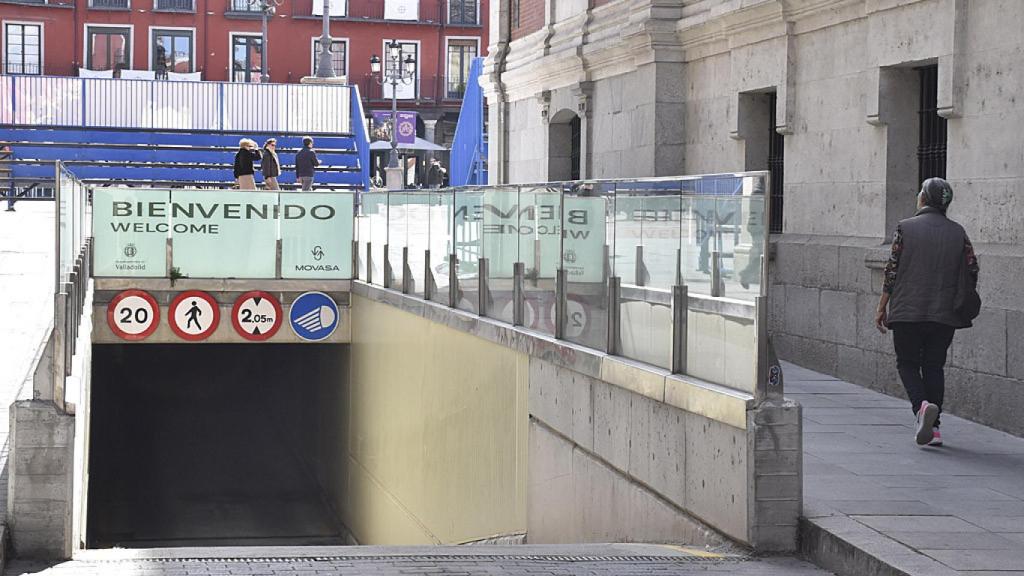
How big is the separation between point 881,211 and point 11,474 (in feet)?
26.3

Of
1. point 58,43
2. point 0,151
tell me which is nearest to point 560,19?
point 0,151

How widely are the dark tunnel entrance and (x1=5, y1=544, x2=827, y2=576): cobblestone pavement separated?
16.2 metres

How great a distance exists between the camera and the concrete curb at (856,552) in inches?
281

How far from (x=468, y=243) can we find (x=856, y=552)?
9.06 m

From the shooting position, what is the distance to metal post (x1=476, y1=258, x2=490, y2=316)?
15234 millimetres

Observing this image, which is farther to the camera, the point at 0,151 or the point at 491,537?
the point at 0,151

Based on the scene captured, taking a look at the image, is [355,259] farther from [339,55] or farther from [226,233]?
[339,55]

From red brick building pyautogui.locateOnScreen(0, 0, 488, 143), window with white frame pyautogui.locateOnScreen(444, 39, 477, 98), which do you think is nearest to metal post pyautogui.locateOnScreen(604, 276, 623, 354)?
red brick building pyautogui.locateOnScreen(0, 0, 488, 143)

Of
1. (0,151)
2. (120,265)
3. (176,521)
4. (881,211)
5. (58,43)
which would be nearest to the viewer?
(881,211)

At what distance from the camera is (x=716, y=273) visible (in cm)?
913

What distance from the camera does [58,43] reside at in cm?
6525

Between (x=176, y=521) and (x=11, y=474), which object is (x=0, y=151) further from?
(x=11, y=474)

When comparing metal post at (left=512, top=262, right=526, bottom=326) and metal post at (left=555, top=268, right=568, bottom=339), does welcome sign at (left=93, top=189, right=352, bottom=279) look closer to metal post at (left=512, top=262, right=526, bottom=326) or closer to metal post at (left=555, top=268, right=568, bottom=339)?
metal post at (left=512, top=262, right=526, bottom=326)

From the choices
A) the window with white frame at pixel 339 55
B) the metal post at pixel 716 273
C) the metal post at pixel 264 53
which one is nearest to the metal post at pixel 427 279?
the metal post at pixel 716 273
